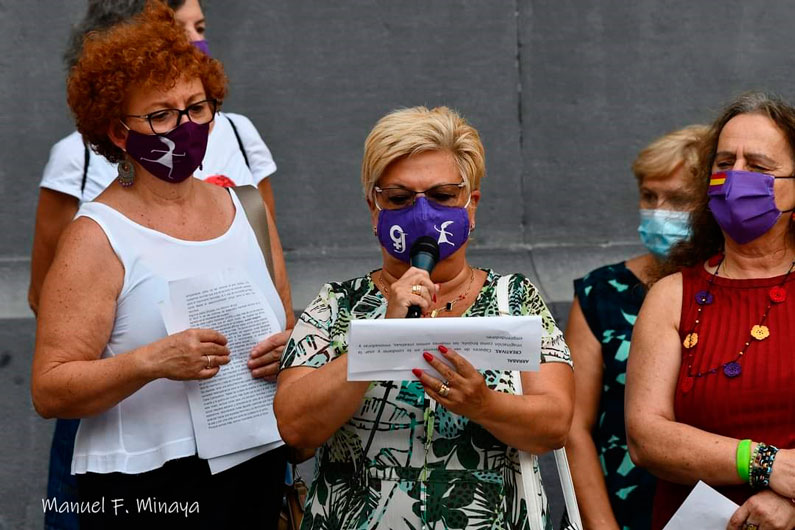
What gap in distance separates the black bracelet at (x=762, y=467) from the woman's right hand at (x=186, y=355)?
1.43 metres

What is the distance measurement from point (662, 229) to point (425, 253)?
1.52 meters

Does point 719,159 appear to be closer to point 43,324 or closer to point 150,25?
point 150,25

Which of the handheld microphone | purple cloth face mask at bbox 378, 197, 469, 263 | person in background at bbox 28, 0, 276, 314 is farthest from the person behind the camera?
person in background at bbox 28, 0, 276, 314

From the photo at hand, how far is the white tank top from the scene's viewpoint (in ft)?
10.9

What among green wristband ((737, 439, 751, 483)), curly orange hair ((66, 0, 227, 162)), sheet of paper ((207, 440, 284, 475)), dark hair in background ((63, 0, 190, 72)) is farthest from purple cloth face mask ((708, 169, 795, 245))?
dark hair in background ((63, 0, 190, 72))

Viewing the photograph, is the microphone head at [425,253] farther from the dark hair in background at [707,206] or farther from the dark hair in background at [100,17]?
the dark hair in background at [100,17]

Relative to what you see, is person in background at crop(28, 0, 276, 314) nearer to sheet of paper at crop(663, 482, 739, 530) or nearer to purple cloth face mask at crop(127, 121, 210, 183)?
purple cloth face mask at crop(127, 121, 210, 183)

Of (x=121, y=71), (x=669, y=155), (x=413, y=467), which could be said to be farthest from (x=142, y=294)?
(x=669, y=155)

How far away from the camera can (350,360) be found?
268cm

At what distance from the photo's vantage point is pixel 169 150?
3.45 meters

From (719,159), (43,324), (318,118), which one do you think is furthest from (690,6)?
(43,324)

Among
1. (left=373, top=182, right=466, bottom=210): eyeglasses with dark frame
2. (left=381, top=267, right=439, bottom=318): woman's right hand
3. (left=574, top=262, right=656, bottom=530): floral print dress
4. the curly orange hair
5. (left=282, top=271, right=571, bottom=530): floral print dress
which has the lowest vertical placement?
(left=574, top=262, right=656, bottom=530): floral print dress

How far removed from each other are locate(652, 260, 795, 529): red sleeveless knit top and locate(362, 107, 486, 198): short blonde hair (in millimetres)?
782

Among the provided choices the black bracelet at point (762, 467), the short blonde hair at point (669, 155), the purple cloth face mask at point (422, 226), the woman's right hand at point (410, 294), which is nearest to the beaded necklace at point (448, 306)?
the purple cloth face mask at point (422, 226)
